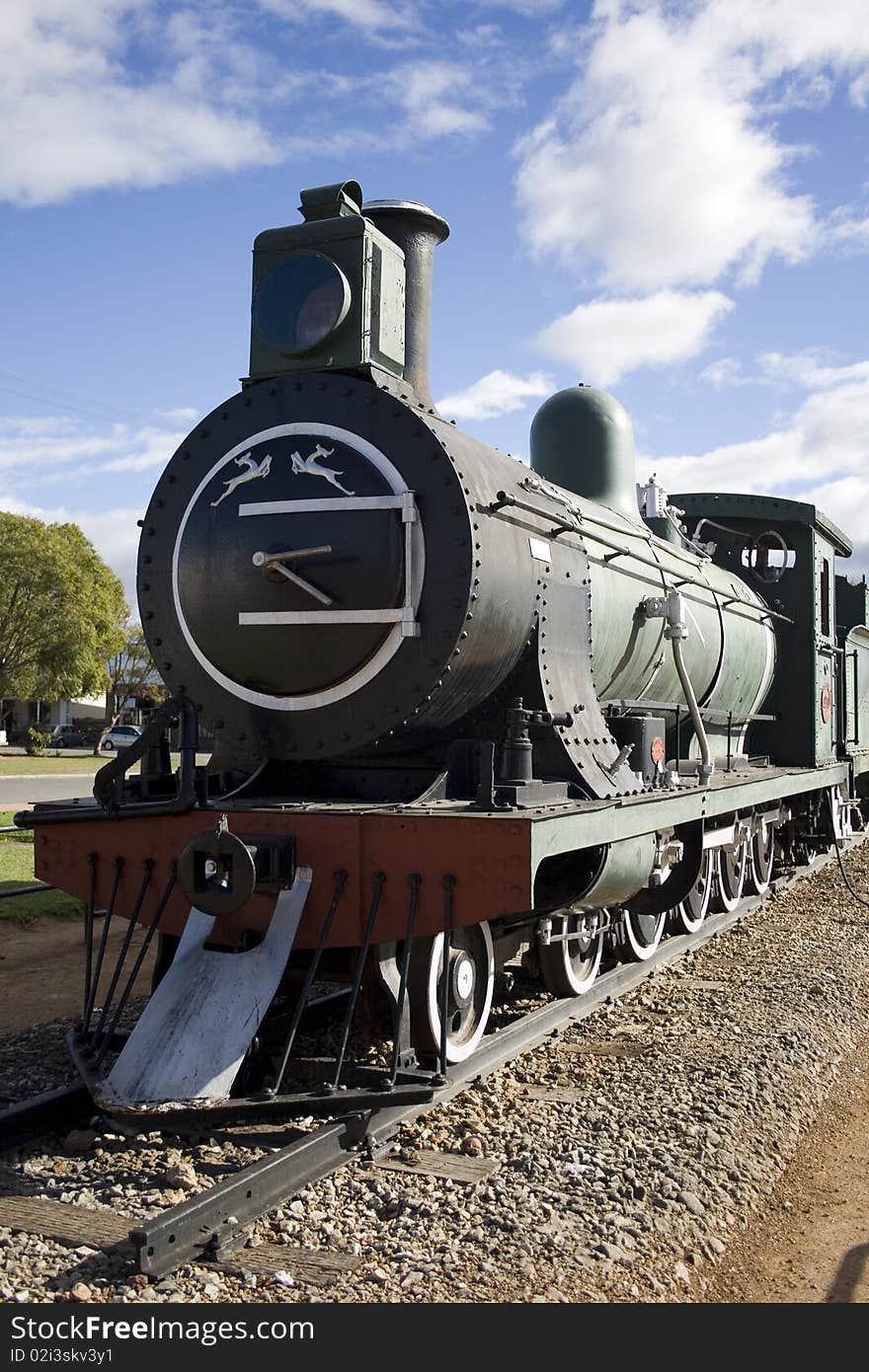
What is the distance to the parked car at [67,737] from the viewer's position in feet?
173

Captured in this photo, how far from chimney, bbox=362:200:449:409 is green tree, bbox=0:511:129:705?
106 ft

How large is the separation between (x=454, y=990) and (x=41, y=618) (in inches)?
1340

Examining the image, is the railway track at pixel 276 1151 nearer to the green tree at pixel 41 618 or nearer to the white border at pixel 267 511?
the white border at pixel 267 511

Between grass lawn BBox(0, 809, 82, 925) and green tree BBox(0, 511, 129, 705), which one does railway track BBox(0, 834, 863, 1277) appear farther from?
green tree BBox(0, 511, 129, 705)

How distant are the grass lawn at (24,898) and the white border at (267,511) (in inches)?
188

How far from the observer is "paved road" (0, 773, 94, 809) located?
20672mm

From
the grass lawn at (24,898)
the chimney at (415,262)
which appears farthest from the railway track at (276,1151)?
the grass lawn at (24,898)

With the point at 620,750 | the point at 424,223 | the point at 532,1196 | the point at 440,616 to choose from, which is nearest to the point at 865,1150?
the point at 532,1196

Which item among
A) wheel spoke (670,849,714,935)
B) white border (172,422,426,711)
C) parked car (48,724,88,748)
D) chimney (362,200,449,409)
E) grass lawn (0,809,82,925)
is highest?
chimney (362,200,449,409)

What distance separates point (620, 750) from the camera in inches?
248

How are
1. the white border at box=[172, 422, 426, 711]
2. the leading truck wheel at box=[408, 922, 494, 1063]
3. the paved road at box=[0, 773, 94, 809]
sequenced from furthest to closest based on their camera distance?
the paved road at box=[0, 773, 94, 809], the white border at box=[172, 422, 426, 711], the leading truck wheel at box=[408, 922, 494, 1063]

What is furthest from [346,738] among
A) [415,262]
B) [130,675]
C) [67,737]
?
[130,675]

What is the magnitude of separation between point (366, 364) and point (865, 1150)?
3.88 m

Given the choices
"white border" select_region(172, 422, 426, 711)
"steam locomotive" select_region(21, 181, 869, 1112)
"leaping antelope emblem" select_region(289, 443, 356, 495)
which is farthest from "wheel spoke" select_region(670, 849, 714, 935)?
"leaping antelope emblem" select_region(289, 443, 356, 495)
